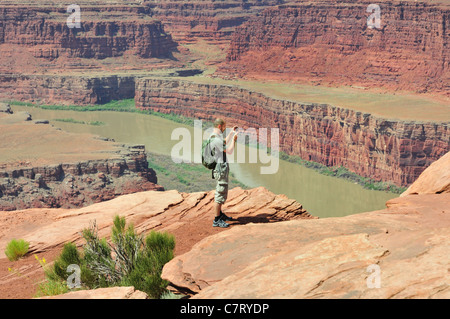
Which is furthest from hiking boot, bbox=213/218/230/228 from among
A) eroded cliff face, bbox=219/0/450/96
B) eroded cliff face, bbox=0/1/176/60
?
eroded cliff face, bbox=0/1/176/60

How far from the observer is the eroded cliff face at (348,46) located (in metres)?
77.8

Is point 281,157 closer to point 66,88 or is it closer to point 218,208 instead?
point 66,88

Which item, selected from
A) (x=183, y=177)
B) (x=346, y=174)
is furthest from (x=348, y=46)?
(x=183, y=177)

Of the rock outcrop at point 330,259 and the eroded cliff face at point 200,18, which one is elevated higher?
the rock outcrop at point 330,259

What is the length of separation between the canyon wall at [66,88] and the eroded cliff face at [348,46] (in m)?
14.9

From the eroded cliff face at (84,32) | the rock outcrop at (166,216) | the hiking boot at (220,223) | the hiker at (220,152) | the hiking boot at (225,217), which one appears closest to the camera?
the hiker at (220,152)

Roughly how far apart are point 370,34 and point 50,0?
59551 millimetres

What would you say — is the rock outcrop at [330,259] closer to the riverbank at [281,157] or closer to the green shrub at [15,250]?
the green shrub at [15,250]

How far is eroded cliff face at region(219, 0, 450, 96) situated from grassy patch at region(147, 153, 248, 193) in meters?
28.9

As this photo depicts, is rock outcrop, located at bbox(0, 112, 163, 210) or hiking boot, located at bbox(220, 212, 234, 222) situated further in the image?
rock outcrop, located at bbox(0, 112, 163, 210)

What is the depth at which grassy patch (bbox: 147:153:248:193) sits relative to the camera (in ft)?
172

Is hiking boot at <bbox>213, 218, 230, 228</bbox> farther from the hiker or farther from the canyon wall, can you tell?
the canyon wall

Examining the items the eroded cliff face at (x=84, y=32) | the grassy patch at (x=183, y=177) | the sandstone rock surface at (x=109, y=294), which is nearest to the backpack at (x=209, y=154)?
the sandstone rock surface at (x=109, y=294)

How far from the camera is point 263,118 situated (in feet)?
245
